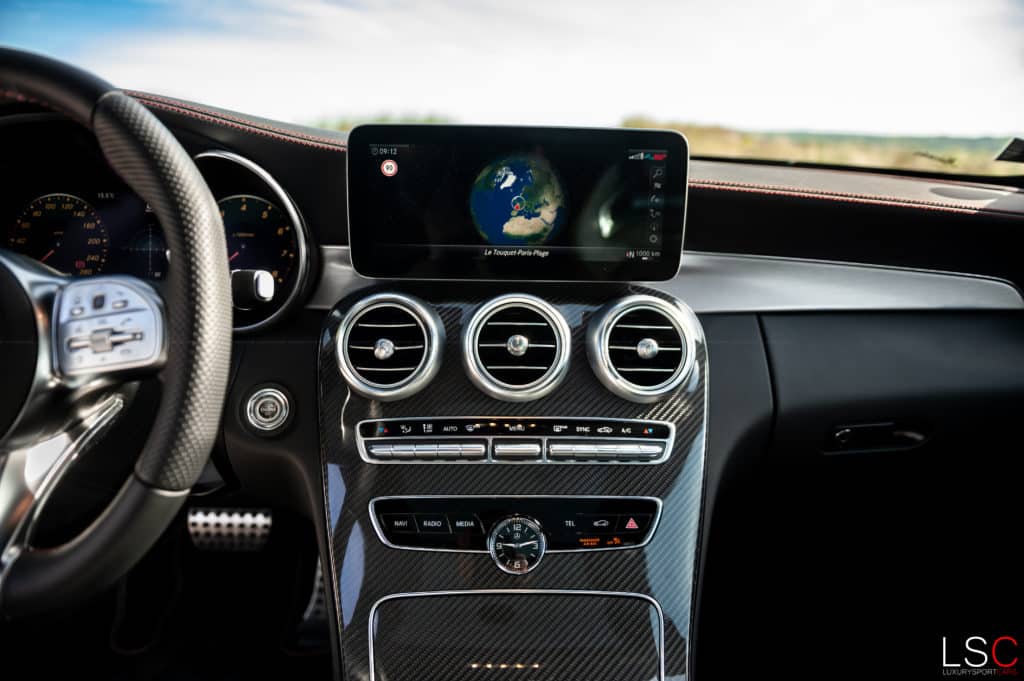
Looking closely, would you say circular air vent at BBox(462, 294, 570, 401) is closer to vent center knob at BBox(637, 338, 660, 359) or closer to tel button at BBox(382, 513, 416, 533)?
vent center knob at BBox(637, 338, 660, 359)

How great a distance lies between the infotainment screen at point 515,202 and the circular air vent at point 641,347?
74mm

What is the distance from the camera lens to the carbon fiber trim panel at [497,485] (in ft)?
5.23

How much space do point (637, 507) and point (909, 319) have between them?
82 cm

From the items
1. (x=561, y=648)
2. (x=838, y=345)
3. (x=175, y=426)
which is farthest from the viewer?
(x=838, y=345)

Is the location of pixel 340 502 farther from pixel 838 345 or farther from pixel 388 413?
pixel 838 345

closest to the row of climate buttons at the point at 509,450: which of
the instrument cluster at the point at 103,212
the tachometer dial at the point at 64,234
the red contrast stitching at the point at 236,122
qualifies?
the instrument cluster at the point at 103,212

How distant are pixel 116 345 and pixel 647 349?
0.93 metres

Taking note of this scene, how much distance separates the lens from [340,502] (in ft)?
5.33

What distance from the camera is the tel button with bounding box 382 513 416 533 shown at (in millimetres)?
1607

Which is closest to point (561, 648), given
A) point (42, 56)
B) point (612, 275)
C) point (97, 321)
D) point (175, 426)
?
point (612, 275)

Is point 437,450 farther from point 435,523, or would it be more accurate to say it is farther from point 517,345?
point 517,345

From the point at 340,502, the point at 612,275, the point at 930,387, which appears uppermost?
the point at 612,275

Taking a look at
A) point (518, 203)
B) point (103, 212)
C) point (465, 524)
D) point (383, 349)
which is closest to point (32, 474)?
point (383, 349)

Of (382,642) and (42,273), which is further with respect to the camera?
(382,642)
